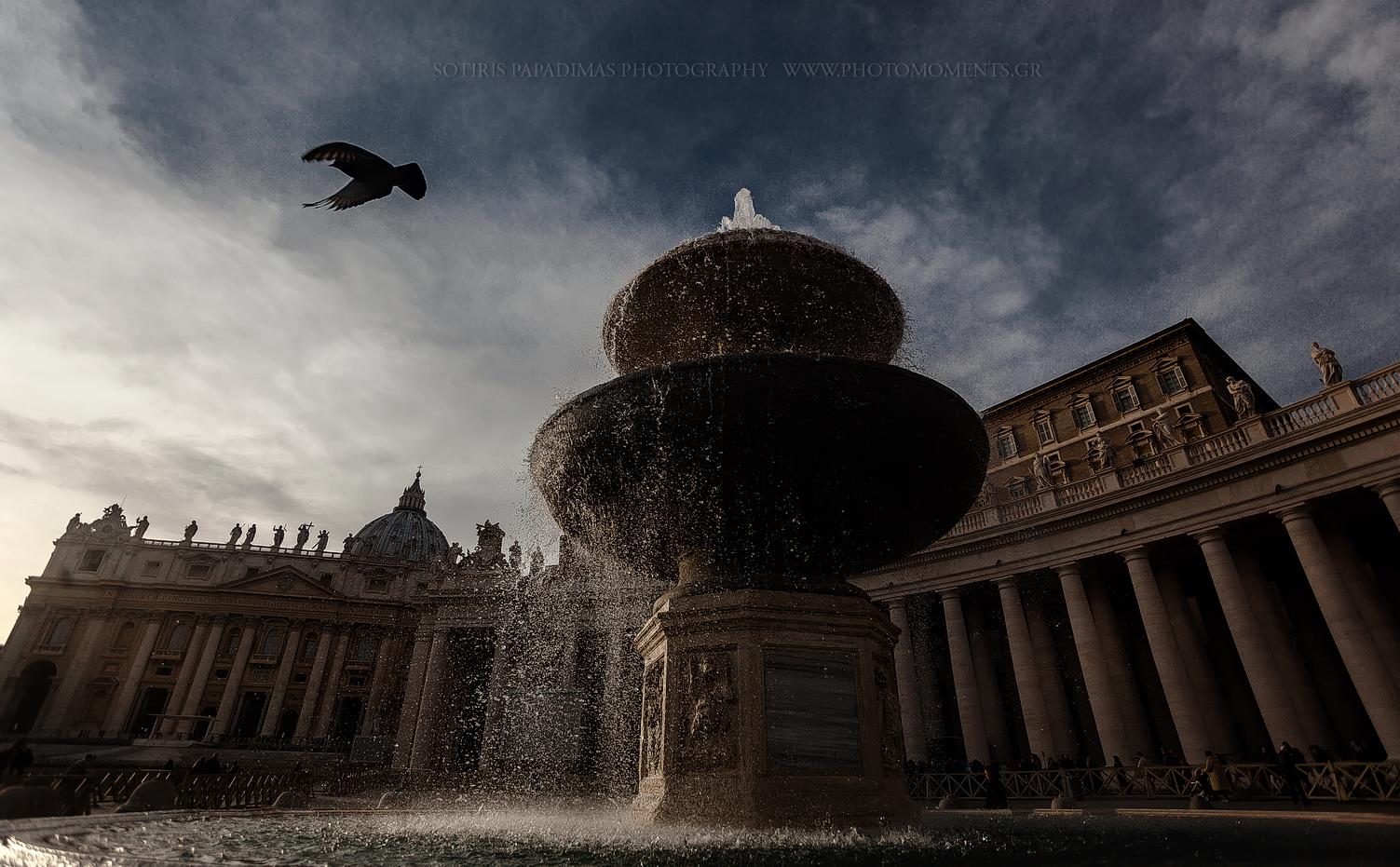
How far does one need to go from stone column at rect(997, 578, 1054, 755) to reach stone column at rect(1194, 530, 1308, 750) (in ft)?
18.2

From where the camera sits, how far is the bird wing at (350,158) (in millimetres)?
7742

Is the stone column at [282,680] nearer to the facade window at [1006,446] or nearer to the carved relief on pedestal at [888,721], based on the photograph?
the facade window at [1006,446]

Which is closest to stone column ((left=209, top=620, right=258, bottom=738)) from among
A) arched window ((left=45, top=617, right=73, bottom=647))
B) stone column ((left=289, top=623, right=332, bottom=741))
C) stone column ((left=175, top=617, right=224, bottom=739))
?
stone column ((left=175, top=617, right=224, bottom=739))

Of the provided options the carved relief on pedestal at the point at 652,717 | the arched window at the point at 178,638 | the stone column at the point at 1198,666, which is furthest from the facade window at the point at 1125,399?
the arched window at the point at 178,638

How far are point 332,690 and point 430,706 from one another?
4480 centimetres

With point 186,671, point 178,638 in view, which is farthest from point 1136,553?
point 178,638

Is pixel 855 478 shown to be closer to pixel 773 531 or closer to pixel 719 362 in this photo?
pixel 773 531

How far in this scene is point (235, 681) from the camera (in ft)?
230

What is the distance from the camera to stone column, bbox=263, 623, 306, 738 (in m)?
69.1

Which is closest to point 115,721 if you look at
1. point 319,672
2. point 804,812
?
point 319,672

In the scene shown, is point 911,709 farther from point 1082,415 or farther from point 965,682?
point 1082,415

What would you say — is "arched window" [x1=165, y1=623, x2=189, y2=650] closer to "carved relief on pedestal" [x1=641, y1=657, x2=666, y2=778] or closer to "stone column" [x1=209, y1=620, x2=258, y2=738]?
"stone column" [x1=209, y1=620, x2=258, y2=738]

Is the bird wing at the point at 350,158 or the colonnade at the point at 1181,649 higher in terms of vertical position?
the bird wing at the point at 350,158

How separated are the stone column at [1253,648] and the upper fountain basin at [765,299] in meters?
17.3
